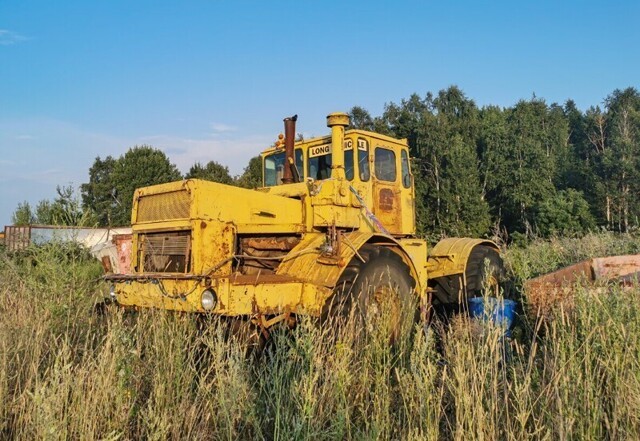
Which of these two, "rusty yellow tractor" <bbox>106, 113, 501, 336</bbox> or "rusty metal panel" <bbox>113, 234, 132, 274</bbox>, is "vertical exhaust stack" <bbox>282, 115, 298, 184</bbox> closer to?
"rusty yellow tractor" <bbox>106, 113, 501, 336</bbox>

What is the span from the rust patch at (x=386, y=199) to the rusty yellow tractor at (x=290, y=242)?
3 centimetres

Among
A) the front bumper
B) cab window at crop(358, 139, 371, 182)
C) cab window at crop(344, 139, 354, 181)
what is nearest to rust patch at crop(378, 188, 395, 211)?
cab window at crop(358, 139, 371, 182)

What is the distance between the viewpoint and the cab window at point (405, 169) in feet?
25.6

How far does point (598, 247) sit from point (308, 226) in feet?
24.3

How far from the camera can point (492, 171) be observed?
130 ft

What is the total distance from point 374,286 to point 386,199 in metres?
1.94

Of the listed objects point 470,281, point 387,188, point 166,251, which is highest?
point 387,188

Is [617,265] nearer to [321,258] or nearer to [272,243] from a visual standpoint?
Answer: [321,258]

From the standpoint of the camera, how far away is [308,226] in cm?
624

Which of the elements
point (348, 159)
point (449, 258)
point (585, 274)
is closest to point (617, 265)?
point (585, 274)

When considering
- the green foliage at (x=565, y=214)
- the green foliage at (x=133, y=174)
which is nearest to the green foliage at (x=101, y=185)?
the green foliage at (x=133, y=174)

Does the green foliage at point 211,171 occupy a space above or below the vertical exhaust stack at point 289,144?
above

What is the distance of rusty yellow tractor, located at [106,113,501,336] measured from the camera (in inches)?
196

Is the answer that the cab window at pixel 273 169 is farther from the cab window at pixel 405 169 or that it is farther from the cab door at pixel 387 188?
the cab window at pixel 405 169
